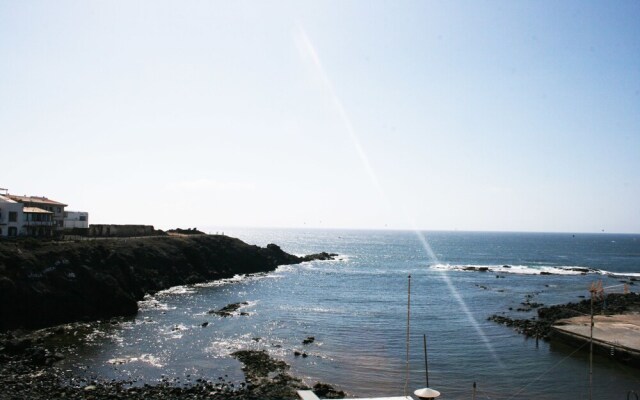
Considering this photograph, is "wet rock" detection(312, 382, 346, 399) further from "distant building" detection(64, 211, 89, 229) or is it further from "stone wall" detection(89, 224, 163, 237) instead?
"distant building" detection(64, 211, 89, 229)

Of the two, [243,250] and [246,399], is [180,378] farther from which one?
[243,250]

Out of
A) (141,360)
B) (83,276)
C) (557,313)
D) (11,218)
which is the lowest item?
(141,360)

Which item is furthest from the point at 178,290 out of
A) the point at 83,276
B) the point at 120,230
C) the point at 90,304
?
the point at 120,230

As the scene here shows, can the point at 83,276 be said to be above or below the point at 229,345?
above

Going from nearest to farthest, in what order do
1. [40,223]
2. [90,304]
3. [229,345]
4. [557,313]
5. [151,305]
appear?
[229,345], [90,304], [557,313], [151,305], [40,223]

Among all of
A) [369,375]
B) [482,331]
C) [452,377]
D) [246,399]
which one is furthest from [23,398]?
[482,331]

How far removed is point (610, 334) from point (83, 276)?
180ft

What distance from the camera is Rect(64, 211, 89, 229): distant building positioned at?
86.5 m

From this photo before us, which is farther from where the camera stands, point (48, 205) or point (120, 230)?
point (120, 230)

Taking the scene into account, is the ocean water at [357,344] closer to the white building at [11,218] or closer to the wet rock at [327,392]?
the wet rock at [327,392]

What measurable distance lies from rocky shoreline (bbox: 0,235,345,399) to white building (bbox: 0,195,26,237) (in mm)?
9539

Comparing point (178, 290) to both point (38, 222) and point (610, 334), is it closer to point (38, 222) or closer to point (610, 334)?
point (38, 222)

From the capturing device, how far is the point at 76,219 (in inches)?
3553


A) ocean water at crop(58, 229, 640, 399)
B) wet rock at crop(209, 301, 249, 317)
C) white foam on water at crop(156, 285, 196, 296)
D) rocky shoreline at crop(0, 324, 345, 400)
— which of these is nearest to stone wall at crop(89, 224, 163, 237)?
white foam on water at crop(156, 285, 196, 296)
